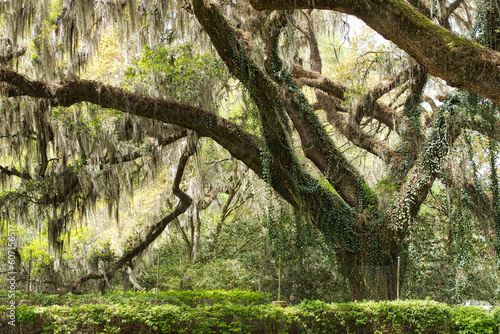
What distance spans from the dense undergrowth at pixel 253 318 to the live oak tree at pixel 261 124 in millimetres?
1020

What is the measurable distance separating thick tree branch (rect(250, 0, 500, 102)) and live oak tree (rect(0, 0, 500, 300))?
2136 mm

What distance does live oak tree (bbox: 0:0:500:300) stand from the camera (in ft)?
21.5

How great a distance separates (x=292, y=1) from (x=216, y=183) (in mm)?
8663

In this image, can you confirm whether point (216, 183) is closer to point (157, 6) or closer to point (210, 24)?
point (157, 6)

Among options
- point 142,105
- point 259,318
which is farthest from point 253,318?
point 142,105

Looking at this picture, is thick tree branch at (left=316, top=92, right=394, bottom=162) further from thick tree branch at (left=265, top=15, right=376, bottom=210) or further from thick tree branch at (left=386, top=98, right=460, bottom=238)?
A: thick tree branch at (left=386, top=98, right=460, bottom=238)

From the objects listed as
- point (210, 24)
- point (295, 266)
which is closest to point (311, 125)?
point (210, 24)

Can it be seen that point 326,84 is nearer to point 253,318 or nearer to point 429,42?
point 429,42

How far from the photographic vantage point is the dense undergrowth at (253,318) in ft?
18.4

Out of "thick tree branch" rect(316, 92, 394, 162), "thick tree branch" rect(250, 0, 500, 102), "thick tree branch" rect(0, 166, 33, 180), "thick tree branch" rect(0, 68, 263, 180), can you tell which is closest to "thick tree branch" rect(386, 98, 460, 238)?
"thick tree branch" rect(316, 92, 394, 162)

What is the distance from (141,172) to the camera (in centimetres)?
966

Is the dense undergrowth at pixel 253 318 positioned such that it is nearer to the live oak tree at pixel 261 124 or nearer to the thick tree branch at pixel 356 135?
the live oak tree at pixel 261 124

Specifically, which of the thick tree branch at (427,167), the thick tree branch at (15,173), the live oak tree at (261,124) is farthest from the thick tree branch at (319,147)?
Answer: the thick tree branch at (15,173)

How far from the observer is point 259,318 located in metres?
5.85
